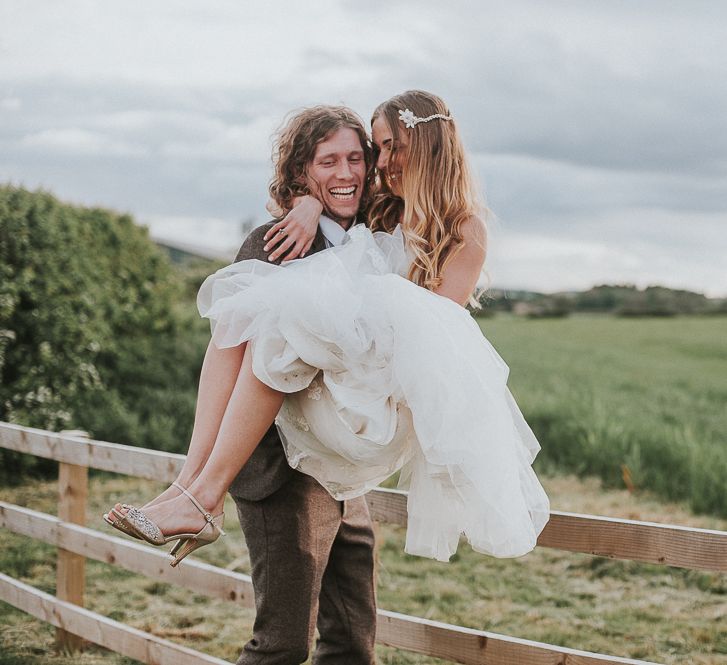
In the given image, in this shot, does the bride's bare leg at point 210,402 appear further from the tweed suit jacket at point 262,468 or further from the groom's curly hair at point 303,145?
the groom's curly hair at point 303,145

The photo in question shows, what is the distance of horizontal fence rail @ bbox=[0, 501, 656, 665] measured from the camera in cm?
297

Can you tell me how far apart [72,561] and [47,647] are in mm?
Answer: 502

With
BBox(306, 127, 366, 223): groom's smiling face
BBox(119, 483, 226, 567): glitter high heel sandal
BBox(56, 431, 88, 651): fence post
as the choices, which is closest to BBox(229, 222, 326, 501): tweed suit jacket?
BBox(119, 483, 226, 567): glitter high heel sandal

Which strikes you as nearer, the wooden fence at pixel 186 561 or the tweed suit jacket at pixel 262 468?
the tweed suit jacket at pixel 262 468

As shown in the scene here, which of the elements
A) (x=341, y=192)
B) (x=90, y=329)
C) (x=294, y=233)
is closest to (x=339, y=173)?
(x=341, y=192)

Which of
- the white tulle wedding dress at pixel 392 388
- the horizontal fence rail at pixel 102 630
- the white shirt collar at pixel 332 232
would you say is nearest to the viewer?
the white tulle wedding dress at pixel 392 388

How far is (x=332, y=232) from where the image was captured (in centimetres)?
274

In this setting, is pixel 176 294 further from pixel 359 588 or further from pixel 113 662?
pixel 359 588

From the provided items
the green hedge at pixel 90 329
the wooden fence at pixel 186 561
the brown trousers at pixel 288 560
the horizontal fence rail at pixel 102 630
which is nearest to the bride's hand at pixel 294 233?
the brown trousers at pixel 288 560

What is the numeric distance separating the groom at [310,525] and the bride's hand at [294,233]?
5 centimetres

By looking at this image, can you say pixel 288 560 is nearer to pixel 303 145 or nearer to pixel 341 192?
pixel 341 192

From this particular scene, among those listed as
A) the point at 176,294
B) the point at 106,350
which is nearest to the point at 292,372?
the point at 106,350

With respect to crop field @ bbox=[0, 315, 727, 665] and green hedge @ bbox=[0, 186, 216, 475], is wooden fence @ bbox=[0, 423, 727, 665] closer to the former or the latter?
crop field @ bbox=[0, 315, 727, 665]

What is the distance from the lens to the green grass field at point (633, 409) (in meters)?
7.72
